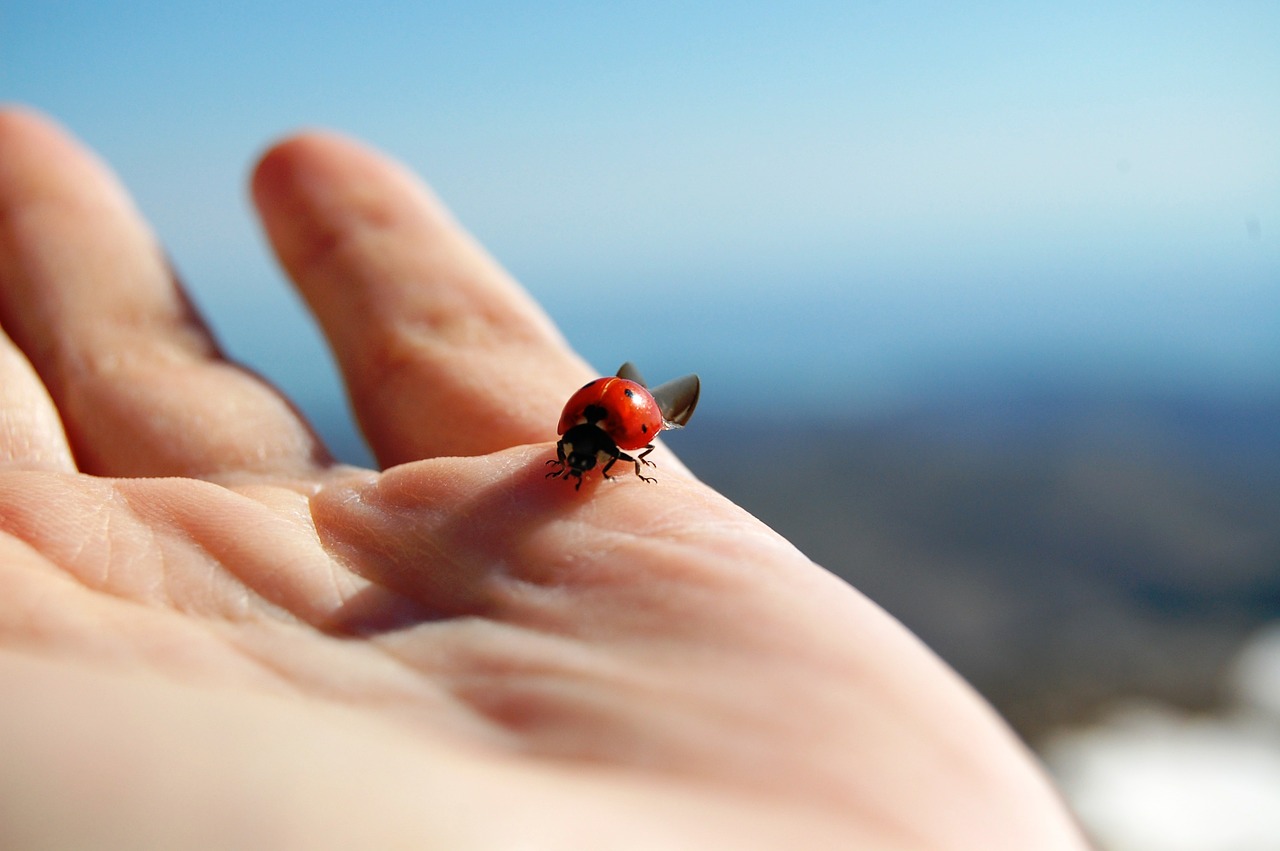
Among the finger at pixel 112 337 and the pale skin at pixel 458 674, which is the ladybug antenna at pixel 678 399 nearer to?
the pale skin at pixel 458 674

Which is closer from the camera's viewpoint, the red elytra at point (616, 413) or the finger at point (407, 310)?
the red elytra at point (616, 413)

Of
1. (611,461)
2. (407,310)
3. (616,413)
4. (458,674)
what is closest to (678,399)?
(616,413)

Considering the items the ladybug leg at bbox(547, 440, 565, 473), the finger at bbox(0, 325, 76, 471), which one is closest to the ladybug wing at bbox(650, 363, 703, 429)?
the ladybug leg at bbox(547, 440, 565, 473)

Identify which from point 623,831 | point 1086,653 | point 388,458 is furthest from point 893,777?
point 1086,653

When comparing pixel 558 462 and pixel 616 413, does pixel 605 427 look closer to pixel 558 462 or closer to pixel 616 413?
pixel 616 413

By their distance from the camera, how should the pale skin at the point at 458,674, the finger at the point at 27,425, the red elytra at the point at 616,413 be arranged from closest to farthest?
the pale skin at the point at 458,674 < the red elytra at the point at 616,413 < the finger at the point at 27,425

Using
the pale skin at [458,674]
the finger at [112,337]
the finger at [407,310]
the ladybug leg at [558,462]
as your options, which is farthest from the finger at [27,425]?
the ladybug leg at [558,462]
